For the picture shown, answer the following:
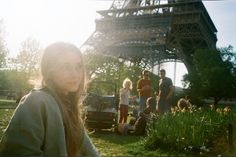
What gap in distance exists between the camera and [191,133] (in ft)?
33.9

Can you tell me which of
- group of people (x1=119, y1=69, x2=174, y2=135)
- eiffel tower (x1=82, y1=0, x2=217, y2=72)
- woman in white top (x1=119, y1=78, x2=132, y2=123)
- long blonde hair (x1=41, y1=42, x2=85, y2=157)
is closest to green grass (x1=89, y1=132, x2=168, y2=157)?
group of people (x1=119, y1=69, x2=174, y2=135)

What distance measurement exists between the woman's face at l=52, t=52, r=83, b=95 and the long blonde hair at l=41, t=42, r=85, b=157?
0.07ft

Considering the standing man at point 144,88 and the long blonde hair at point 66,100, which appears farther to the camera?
the standing man at point 144,88

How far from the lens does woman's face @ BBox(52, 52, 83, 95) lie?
2426 millimetres

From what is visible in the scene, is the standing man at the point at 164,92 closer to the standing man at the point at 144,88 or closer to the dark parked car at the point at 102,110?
the standing man at the point at 144,88

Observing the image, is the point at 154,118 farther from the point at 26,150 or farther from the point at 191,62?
the point at 191,62

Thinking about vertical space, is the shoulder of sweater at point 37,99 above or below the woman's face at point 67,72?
below

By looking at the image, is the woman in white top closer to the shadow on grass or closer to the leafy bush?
the shadow on grass

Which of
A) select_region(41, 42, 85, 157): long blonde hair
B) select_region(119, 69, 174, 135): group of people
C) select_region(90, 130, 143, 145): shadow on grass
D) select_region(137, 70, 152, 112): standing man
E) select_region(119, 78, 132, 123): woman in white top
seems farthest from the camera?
select_region(137, 70, 152, 112): standing man

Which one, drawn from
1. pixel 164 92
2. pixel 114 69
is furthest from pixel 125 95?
pixel 114 69

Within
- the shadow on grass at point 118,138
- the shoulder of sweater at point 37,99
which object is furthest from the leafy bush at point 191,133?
the shoulder of sweater at point 37,99

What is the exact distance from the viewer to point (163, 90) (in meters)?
14.4

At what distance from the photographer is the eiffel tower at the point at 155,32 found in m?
52.5

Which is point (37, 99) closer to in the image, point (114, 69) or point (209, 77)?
point (209, 77)
